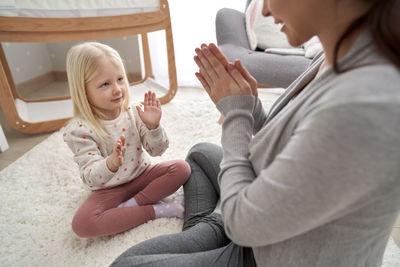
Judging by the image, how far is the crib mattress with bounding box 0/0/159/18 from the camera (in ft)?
4.29

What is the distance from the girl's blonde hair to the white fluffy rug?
37 centimetres

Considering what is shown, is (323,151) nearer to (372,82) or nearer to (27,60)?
(372,82)

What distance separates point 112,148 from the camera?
37.7 inches

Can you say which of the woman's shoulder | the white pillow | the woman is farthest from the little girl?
the white pillow

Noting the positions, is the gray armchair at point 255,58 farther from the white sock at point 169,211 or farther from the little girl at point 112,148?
the white sock at point 169,211

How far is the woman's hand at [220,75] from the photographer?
56 centimetres

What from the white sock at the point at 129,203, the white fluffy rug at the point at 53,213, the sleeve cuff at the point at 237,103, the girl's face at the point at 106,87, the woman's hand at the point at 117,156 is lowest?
the white fluffy rug at the point at 53,213

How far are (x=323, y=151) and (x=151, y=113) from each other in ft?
2.33

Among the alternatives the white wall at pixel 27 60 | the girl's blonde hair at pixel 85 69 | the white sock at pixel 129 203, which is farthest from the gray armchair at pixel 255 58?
the white wall at pixel 27 60

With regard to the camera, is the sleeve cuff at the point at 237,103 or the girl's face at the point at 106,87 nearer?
the sleeve cuff at the point at 237,103

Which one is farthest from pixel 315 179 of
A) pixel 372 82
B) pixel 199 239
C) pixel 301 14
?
pixel 199 239

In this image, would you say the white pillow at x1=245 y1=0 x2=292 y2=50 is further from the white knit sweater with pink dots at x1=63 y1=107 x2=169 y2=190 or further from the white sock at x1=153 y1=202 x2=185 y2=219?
the white sock at x1=153 y1=202 x2=185 y2=219

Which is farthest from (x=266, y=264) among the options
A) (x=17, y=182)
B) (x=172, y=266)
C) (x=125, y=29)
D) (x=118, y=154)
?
(x=125, y=29)

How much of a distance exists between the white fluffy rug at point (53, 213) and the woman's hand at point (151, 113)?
32cm
